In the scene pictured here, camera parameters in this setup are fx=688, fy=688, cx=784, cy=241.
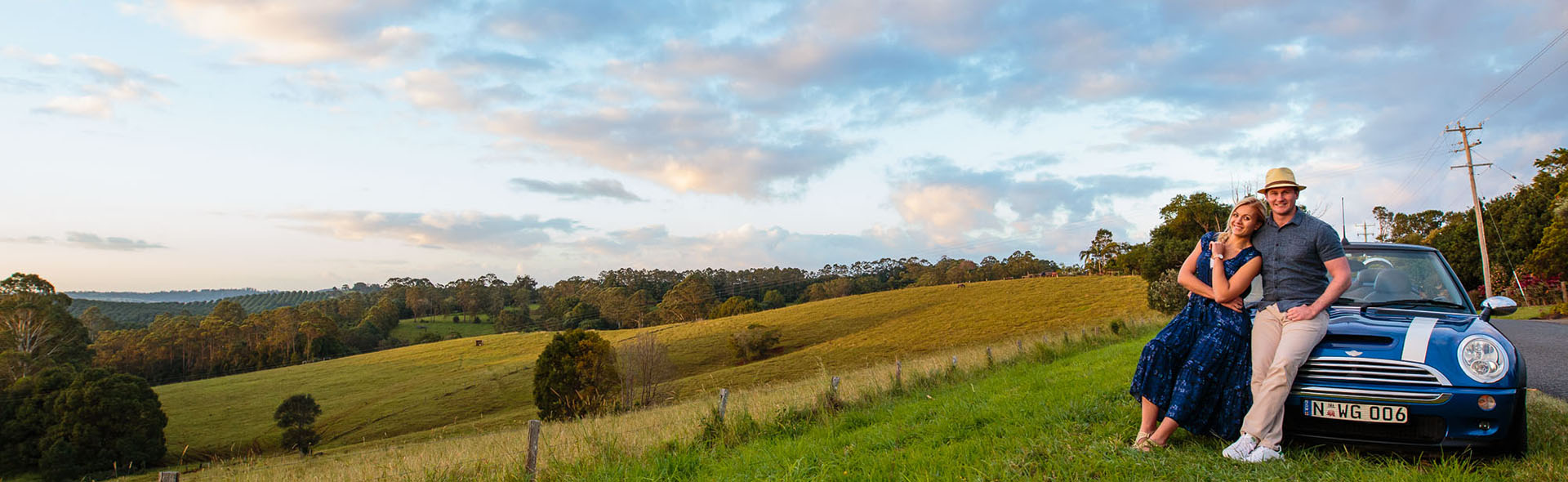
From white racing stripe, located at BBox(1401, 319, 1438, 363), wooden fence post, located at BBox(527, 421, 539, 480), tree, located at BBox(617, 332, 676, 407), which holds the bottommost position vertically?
tree, located at BBox(617, 332, 676, 407)

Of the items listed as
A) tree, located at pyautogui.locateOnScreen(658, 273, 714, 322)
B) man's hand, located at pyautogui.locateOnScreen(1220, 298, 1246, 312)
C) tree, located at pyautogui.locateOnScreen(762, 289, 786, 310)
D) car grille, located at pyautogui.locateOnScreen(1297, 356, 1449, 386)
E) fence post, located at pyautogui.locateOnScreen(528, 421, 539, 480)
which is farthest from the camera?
tree, located at pyautogui.locateOnScreen(762, 289, 786, 310)

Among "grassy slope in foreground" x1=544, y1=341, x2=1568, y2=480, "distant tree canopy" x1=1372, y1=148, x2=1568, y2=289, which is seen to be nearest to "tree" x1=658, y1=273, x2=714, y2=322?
"distant tree canopy" x1=1372, y1=148, x2=1568, y2=289

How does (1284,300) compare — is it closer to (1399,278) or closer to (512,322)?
→ (1399,278)

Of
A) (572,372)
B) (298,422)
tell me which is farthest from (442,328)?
(572,372)

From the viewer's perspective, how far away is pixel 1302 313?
4328mm

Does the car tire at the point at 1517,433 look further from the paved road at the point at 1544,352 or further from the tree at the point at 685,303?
the tree at the point at 685,303

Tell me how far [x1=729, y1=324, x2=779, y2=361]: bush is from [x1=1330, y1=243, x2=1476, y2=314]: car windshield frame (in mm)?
53978

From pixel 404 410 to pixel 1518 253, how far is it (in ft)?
247

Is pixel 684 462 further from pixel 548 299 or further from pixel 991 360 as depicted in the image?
pixel 548 299

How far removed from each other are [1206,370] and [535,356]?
6935 centimetres

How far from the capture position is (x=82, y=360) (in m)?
60.0

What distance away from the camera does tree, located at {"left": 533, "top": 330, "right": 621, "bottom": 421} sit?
46.3 meters

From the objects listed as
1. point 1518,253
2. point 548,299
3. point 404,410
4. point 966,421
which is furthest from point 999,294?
point 548,299

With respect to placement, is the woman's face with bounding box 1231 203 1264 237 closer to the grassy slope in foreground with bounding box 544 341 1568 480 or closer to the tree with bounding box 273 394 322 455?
the grassy slope in foreground with bounding box 544 341 1568 480
